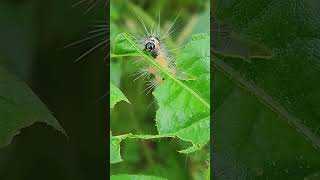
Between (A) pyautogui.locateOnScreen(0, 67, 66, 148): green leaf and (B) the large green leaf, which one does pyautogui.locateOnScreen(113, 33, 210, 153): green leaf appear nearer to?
(B) the large green leaf

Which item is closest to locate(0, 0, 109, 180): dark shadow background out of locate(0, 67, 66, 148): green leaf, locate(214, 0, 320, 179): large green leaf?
locate(0, 67, 66, 148): green leaf

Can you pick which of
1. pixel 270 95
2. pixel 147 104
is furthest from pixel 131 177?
pixel 270 95

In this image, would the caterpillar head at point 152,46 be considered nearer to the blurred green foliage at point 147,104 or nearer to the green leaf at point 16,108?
the blurred green foliage at point 147,104

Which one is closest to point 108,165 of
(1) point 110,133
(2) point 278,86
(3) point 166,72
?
(1) point 110,133

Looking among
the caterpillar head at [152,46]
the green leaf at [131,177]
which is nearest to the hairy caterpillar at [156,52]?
the caterpillar head at [152,46]

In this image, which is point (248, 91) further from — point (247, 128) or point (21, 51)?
point (21, 51)

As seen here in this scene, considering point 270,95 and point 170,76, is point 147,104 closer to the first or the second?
point 170,76
